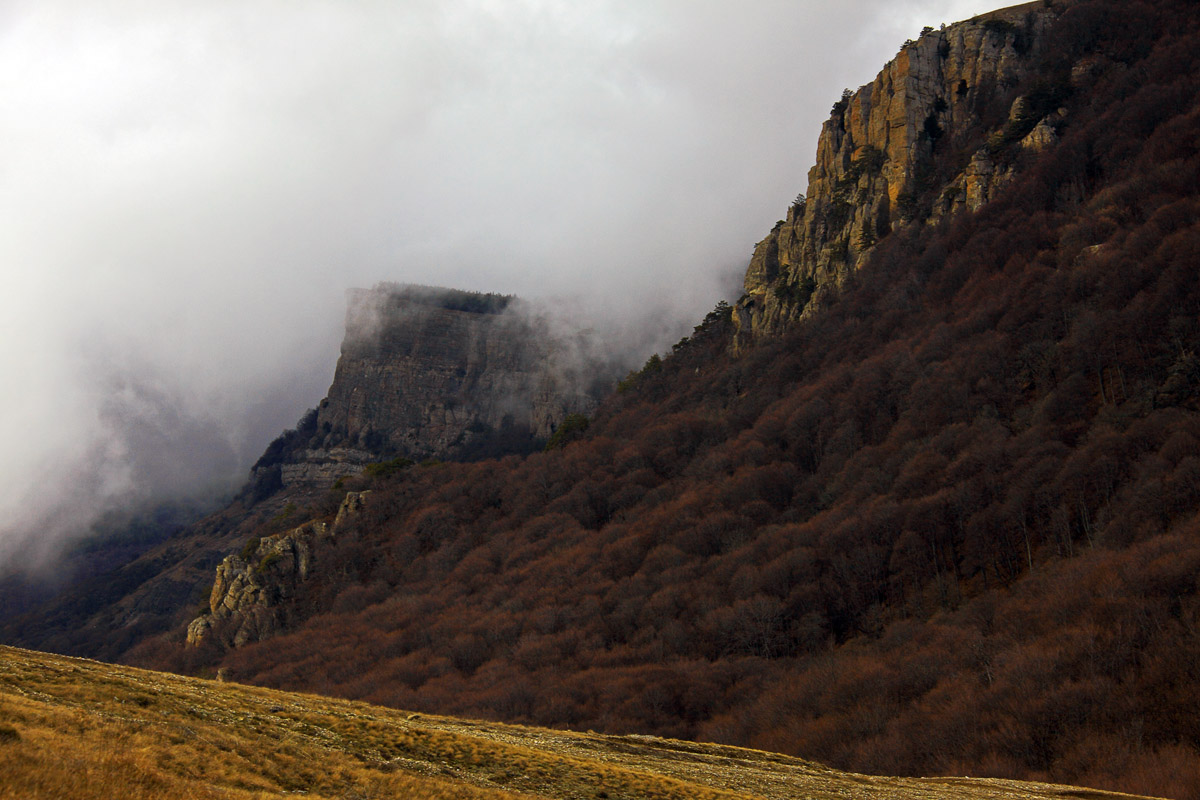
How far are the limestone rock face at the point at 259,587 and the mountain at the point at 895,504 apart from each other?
50 centimetres

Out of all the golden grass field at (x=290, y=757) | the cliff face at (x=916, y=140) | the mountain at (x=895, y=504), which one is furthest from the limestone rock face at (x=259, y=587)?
the cliff face at (x=916, y=140)

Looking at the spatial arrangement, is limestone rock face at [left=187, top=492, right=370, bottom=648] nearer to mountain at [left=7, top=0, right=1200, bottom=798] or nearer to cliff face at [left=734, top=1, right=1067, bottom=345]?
mountain at [left=7, top=0, right=1200, bottom=798]

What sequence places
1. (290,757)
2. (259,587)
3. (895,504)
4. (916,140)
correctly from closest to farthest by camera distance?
1. (290,757)
2. (895,504)
3. (259,587)
4. (916,140)

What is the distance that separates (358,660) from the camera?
98000mm

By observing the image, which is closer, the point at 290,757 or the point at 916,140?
the point at 290,757

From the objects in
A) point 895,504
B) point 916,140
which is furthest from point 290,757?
point 916,140

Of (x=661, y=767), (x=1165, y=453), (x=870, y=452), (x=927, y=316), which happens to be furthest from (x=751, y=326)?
(x=661, y=767)

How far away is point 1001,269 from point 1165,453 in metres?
54.8

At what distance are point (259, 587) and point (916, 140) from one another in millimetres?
140087

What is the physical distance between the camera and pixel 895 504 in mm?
79250

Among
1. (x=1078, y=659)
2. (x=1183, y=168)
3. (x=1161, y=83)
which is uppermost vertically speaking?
(x=1161, y=83)

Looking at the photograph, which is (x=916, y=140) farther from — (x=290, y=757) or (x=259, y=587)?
(x=290, y=757)

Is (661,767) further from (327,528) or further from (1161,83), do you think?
(1161,83)

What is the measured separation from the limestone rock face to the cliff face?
9517cm
